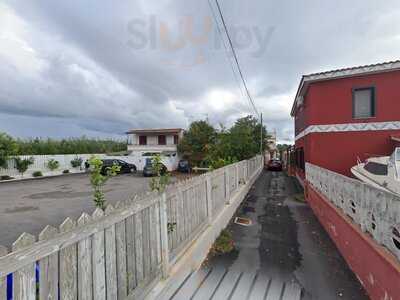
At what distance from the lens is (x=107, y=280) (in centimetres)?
206

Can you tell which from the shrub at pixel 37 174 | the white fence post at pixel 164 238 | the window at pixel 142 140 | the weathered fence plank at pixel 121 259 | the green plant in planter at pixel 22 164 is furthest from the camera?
the window at pixel 142 140

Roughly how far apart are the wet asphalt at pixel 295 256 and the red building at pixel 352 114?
4.57 metres

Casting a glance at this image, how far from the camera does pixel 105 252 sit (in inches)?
80.7

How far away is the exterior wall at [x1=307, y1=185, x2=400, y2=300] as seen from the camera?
2.71m

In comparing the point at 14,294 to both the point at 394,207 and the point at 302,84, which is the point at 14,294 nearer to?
the point at 394,207

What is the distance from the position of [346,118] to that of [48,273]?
1224cm

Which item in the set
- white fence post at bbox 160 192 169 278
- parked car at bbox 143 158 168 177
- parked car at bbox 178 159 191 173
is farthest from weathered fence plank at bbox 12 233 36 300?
parked car at bbox 178 159 191 173

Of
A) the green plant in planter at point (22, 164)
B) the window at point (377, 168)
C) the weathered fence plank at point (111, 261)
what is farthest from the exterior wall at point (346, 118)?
the green plant in planter at point (22, 164)

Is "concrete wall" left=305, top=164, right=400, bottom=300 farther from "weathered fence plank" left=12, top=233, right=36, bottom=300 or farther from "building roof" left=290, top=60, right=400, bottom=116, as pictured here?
"building roof" left=290, top=60, right=400, bottom=116

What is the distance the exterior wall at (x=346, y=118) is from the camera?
991cm

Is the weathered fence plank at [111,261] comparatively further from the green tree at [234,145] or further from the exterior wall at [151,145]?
the exterior wall at [151,145]

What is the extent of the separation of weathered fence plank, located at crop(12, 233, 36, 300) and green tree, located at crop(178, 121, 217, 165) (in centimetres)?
2929

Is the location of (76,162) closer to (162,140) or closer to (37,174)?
(37,174)

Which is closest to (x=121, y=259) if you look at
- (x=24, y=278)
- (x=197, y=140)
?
(x=24, y=278)
